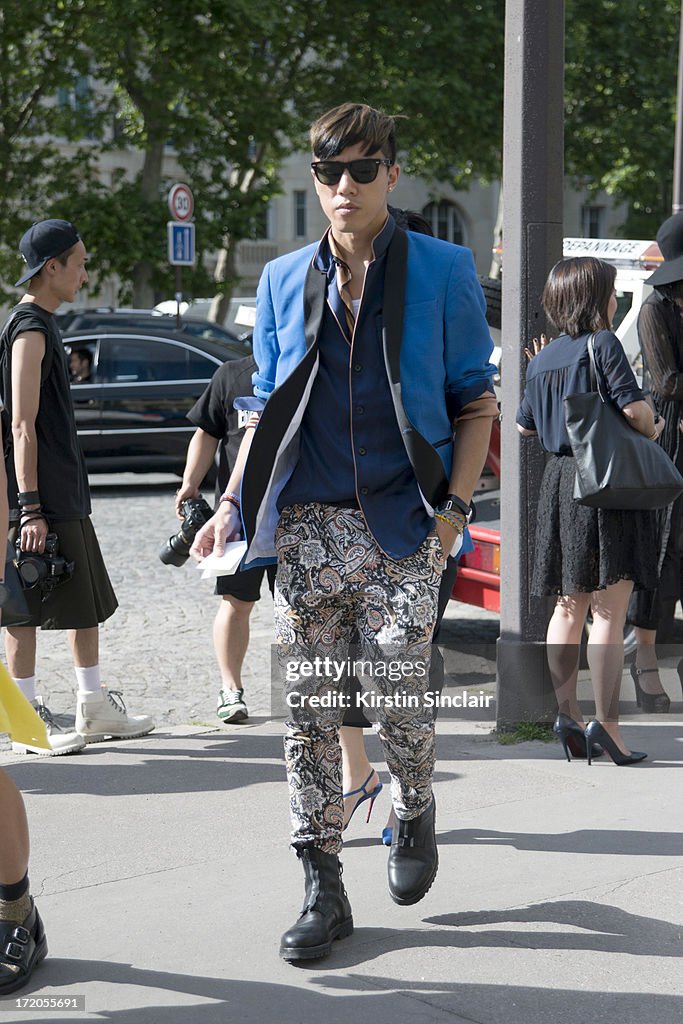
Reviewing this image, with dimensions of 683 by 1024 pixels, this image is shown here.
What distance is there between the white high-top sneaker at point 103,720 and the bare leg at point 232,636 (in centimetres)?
44

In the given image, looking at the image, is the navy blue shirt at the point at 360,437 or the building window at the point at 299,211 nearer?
the navy blue shirt at the point at 360,437

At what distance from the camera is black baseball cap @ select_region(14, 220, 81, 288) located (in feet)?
17.8

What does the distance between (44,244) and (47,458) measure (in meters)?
0.78

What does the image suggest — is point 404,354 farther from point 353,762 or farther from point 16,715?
point 353,762

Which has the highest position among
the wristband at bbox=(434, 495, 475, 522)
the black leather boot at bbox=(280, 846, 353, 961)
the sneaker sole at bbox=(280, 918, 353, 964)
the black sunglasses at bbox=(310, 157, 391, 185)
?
the black sunglasses at bbox=(310, 157, 391, 185)

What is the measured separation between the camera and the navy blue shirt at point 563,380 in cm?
513

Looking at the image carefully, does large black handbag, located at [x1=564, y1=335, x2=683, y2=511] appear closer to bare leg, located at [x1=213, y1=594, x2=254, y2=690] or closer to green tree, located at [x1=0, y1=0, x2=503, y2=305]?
bare leg, located at [x1=213, y1=594, x2=254, y2=690]

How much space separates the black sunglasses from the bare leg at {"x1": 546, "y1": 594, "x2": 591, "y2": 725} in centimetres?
228

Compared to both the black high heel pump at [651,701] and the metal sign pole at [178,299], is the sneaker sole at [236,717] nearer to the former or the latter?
the black high heel pump at [651,701]

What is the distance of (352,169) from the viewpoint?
11.6ft

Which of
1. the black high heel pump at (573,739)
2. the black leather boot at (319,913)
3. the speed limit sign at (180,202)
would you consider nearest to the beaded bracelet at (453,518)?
the black leather boot at (319,913)

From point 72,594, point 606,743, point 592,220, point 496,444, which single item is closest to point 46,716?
point 72,594

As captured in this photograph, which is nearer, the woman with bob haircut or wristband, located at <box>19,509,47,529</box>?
the woman with bob haircut

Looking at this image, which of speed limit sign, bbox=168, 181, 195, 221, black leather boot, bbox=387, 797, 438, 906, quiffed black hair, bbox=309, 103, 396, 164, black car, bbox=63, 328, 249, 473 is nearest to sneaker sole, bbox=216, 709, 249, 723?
black leather boot, bbox=387, 797, 438, 906
